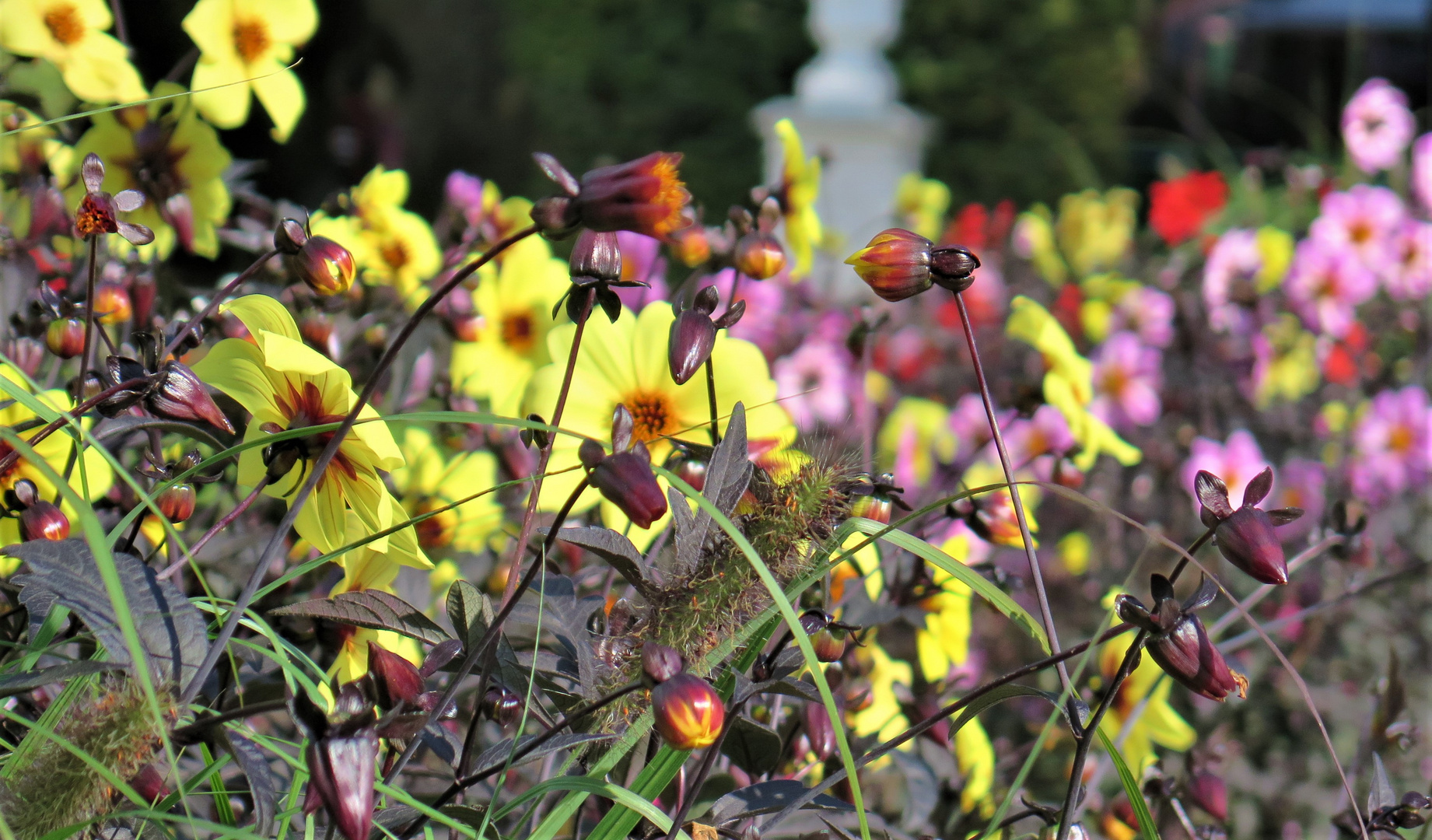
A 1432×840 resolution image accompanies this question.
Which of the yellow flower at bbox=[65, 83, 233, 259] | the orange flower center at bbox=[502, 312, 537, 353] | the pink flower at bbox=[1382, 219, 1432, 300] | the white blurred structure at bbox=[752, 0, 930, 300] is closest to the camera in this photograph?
the yellow flower at bbox=[65, 83, 233, 259]

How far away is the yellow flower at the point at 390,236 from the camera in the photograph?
987mm

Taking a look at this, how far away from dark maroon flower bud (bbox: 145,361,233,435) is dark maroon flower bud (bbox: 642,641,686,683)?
22 centimetres

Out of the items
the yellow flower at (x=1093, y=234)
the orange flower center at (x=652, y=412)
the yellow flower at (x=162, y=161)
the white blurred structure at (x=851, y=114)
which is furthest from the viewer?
the white blurred structure at (x=851, y=114)

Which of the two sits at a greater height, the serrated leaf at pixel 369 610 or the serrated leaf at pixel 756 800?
the serrated leaf at pixel 369 610

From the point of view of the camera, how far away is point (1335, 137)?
633 cm

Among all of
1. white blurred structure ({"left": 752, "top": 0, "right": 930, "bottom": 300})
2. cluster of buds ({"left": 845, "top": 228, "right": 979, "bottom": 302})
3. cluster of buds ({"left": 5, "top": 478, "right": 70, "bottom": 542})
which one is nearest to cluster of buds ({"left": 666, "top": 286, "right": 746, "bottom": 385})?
cluster of buds ({"left": 845, "top": 228, "right": 979, "bottom": 302})

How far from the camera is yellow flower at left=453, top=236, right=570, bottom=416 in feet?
3.01

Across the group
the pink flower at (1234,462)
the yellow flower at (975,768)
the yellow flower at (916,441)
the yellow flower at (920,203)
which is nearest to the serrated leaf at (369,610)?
the yellow flower at (975,768)

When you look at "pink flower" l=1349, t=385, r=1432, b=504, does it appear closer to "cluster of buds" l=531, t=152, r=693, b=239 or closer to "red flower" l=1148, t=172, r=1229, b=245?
"red flower" l=1148, t=172, r=1229, b=245

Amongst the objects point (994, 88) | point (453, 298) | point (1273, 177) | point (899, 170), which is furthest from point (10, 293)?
point (1273, 177)

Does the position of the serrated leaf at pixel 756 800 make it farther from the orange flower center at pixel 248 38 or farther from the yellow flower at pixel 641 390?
the orange flower center at pixel 248 38

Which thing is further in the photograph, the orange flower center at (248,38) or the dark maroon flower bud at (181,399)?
the orange flower center at (248,38)

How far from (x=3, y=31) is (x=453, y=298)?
35cm

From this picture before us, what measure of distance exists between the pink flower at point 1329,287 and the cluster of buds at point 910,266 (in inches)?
67.4
